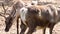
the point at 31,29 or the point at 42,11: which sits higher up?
the point at 42,11

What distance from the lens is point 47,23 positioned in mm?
6195

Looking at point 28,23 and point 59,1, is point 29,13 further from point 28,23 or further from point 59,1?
point 59,1

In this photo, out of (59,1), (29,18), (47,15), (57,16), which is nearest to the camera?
(29,18)

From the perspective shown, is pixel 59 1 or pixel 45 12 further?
pixel 59 1

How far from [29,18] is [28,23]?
0.15m

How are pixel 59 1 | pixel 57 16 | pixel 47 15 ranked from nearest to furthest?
1. pixel 47 15
2. pixel 57 16
3. pixel 59 1

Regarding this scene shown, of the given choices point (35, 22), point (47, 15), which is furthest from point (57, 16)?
point (35, 22)

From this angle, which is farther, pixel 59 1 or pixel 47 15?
pixel 59 1

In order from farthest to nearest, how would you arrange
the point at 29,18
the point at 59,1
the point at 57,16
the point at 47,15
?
1. the point at 59,1
2. the point at 57,16
3. the point at 47,15
4. the point at 29,18

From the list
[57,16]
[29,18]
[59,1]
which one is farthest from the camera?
[59,1]

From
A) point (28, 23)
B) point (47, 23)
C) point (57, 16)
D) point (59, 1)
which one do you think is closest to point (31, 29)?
point (28, 23)

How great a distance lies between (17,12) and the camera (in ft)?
21.7

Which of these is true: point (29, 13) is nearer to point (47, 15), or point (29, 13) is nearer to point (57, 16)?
point (47, 15)

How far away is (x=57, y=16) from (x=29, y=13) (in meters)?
1.15
